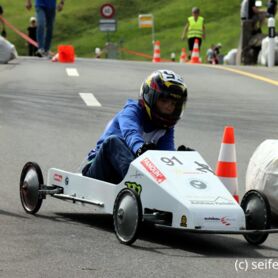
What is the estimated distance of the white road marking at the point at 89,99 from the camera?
18719mm

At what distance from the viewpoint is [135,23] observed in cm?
9356

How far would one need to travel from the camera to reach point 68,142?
47.0ft

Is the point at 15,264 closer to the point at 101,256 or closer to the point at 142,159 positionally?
the point at 101,256

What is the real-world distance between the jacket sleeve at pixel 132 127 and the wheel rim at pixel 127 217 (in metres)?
0.63

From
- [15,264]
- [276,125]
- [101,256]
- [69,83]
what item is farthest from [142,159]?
[69,83]

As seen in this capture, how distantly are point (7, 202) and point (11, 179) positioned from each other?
142 cm

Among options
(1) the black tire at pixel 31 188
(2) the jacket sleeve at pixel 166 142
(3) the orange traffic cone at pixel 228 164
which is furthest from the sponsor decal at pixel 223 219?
(3) the orange traffic cone at pixel 228 164

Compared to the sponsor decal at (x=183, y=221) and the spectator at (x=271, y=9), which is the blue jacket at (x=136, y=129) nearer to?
the sponsor decal at (x=183, y=221)

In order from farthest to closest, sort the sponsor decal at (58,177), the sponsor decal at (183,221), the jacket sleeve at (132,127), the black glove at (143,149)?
the sponsor decal at (58,177) < the jacket sleeve at (132,127) < the black glove at (143,149) < the sponsor decal at (183,221)

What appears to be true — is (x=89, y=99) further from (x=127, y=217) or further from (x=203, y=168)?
(x=127, y=217)

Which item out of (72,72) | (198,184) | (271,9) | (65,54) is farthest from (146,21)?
(198,184)

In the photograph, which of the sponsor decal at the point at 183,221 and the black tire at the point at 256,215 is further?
the black tire at the point at 256,215

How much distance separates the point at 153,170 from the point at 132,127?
0.79 meters

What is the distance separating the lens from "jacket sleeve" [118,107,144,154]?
8383mm
